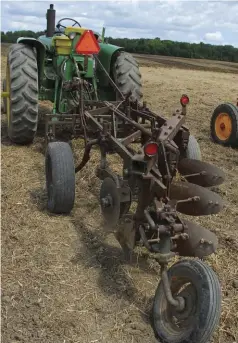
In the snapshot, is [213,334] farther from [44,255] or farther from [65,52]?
[65,52]

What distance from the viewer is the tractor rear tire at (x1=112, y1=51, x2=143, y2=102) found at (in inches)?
252

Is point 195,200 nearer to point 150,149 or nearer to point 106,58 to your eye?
point 150,149

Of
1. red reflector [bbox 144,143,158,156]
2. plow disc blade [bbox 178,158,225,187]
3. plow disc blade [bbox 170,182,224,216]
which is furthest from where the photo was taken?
plow disc blade [bbox 178,158,225,187]

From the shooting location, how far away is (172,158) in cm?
351

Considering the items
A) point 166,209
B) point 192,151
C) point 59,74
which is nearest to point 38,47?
point 59,74

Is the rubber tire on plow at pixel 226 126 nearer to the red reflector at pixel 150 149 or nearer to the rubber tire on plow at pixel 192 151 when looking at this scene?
the rubber tire on plow at pixel 192 151

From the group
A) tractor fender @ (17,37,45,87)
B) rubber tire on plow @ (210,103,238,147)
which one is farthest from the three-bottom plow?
rubber tire on plow @ (210,103,238,147)

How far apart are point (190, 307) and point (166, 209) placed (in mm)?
619

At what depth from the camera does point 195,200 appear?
3373mm

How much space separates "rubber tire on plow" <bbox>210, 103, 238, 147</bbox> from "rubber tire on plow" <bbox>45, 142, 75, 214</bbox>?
10.4 feet

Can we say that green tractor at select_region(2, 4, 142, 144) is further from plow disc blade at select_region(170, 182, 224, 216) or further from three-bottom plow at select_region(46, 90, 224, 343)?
plow disc blade at select_region(170, 182, 224, 216)

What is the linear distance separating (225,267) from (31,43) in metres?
4.10

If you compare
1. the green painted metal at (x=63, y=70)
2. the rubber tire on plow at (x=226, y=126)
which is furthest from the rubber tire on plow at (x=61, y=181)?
the rubber tire on plow at (x=226, y=126)

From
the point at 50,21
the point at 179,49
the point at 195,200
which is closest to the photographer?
the point at 195,200
